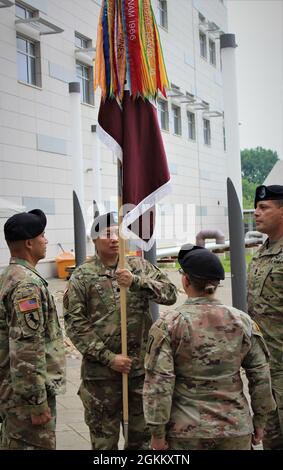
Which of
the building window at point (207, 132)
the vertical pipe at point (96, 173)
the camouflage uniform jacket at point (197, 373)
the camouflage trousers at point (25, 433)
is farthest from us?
the building window at point (207, 132)

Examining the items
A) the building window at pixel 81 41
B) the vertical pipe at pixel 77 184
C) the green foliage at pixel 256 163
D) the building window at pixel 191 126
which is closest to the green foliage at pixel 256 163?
the green foliage at pixel 256 163

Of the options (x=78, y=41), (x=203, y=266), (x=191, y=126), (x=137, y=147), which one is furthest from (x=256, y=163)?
(x=203, y=266)

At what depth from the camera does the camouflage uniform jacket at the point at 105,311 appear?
393 cm

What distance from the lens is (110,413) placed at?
154 inches

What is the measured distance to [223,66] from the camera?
6762 mm

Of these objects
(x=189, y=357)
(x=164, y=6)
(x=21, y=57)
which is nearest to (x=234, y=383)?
(x=189, y=357)

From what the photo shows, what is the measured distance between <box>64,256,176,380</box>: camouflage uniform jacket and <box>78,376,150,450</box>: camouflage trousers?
7 centimetres

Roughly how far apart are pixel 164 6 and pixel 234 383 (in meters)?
27.2

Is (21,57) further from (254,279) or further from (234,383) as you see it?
(234,383)

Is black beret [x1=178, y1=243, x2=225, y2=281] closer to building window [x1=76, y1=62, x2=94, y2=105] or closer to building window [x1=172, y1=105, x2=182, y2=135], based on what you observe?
building window [x1=76, y1=62, x2=94, y2=105]

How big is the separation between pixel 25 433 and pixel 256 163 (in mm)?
109424

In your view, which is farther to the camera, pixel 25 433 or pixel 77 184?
pixel 77 184

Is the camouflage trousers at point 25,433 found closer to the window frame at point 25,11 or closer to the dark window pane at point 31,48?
the window frame at point 25,11

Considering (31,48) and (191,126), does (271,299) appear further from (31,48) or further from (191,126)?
(191,126)
